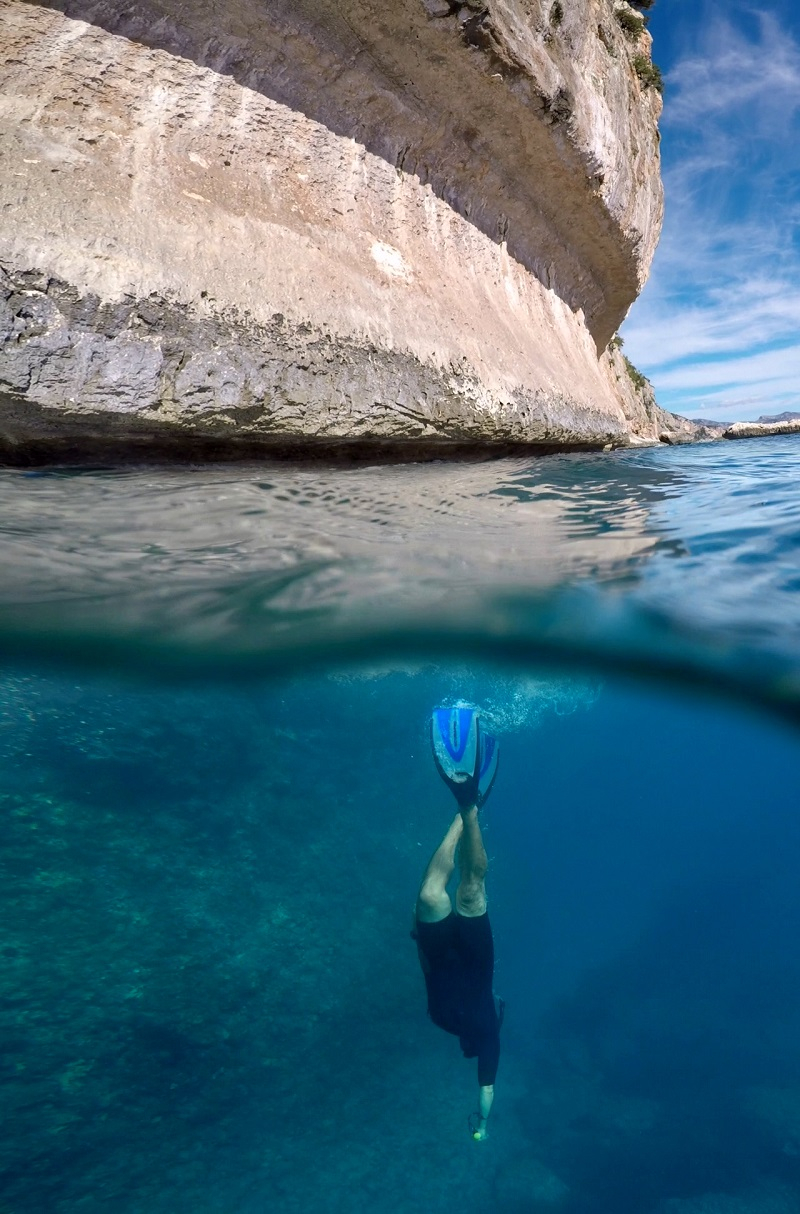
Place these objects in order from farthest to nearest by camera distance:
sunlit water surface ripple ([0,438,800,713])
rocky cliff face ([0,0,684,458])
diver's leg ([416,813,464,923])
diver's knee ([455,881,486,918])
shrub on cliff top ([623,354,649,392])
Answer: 1. shrub on cliff top ([623,354,649,392])
2. diver's leg ([416,813,464,923])
3. diver's knee ([455,881,486,918])
4. rocky cliff face ([0,0,684,458])
5. sunlit water surface ripple ([0,438,800,713])

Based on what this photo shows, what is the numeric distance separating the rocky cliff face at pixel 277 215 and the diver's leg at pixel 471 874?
3204 mm

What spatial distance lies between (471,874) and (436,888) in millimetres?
619

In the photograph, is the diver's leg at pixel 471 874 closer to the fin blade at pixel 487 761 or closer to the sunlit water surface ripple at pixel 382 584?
the fin blade at pixel 487 761

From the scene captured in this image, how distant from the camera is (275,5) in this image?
3.76 m

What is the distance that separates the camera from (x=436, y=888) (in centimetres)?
542

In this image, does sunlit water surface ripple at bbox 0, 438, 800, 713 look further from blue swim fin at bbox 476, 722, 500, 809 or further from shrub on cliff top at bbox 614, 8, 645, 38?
shrub on cliff top at bbox 614, 8, 645, 38

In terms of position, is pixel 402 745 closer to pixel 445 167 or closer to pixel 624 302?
pixel 624 302

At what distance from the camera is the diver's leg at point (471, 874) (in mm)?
4902

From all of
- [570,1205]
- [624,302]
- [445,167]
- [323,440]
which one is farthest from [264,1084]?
[624,302]

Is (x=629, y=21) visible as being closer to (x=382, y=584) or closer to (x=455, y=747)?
(x=455, y=747)

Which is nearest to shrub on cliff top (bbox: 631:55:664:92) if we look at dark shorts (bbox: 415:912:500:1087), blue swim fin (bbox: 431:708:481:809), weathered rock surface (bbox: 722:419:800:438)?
weathered rock surface (bbox: 722:419:800:438)

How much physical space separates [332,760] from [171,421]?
11.7 m

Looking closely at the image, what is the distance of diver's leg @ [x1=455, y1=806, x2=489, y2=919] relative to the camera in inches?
193

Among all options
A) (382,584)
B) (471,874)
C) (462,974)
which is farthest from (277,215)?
(462,974)
